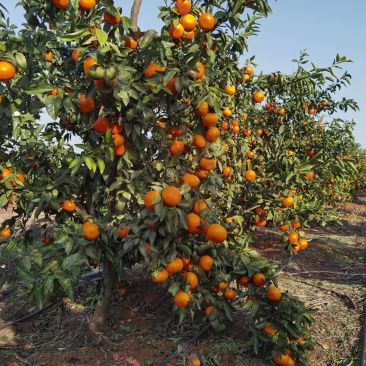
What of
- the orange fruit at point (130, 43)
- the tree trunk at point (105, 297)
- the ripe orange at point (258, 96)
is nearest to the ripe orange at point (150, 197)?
the orange fruit at point (130, 43)

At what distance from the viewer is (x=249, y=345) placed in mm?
3086

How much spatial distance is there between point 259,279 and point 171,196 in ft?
3.78

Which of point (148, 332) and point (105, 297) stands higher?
point (105, 297)

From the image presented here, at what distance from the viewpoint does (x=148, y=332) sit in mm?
3541

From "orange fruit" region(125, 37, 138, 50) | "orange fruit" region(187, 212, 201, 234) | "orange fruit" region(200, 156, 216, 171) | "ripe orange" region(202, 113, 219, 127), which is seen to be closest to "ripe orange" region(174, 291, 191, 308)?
"orange fruit" region(187, 212, 201, 234)

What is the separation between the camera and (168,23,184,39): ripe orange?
240 centimetres

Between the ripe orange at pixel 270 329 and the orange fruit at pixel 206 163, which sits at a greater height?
Answer: the orange fruit at pixel 206 163

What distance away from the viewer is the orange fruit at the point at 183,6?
2344 millimetres

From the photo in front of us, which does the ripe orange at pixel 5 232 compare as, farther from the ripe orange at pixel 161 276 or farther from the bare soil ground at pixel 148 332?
the ripe orange at pixel 161 276

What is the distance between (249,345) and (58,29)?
2.94 m

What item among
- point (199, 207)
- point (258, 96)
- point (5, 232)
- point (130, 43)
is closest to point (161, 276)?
point (199, 207)

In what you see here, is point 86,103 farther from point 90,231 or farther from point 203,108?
point 90,231

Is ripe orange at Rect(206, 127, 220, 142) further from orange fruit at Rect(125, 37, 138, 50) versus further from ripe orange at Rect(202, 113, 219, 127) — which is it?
orange fruit at Rect(125, 37, 138, 50)

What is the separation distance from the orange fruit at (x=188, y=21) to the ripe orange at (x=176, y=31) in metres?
0.03
